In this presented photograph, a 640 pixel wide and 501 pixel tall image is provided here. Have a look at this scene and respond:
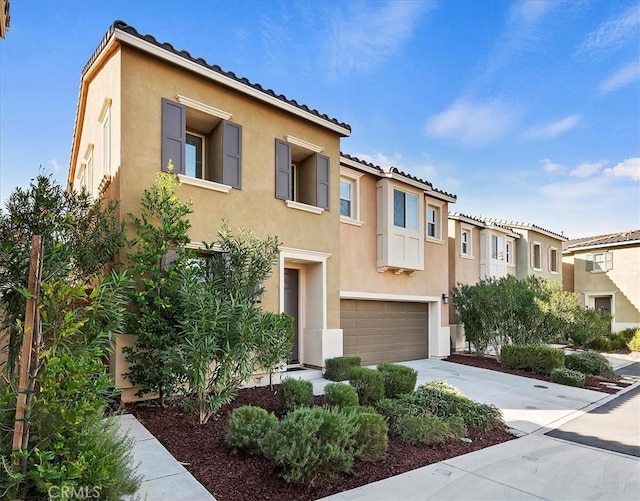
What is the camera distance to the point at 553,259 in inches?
1054

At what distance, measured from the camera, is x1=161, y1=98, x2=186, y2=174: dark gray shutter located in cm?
818

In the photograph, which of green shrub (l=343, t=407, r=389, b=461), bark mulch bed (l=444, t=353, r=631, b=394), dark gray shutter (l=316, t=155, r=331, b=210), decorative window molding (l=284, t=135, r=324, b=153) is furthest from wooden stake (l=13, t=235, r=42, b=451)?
bark mulch bed (l=444, t=353, r=631, b=394)

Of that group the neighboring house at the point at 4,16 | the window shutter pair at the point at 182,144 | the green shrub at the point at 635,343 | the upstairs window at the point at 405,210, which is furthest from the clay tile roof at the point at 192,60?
the green shrub at the point at 635,343

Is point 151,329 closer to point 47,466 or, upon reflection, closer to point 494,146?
point 47,466

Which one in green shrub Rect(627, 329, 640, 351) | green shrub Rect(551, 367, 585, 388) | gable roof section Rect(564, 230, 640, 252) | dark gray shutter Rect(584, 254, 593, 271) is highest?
gable roof section Rect(564, 230, 640, 252)

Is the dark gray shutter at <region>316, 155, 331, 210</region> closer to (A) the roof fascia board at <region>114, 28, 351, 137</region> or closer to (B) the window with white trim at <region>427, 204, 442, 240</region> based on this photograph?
(A) the roof fascia board at <region>114, 28, 351, 137</region>

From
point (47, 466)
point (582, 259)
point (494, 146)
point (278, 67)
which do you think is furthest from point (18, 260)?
point (582, 259)

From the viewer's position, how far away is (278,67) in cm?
1140

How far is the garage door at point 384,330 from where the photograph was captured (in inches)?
497

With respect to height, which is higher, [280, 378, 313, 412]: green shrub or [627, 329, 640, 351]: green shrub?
[280, 378, 313, 412]: green shrub

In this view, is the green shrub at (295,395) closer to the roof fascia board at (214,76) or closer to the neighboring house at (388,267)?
the neighboring house at (388,267)

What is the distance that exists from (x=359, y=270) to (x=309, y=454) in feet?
28.4

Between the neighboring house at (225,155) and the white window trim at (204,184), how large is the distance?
0.07ft

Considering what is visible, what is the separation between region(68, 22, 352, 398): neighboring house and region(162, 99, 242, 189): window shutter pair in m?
0.02
